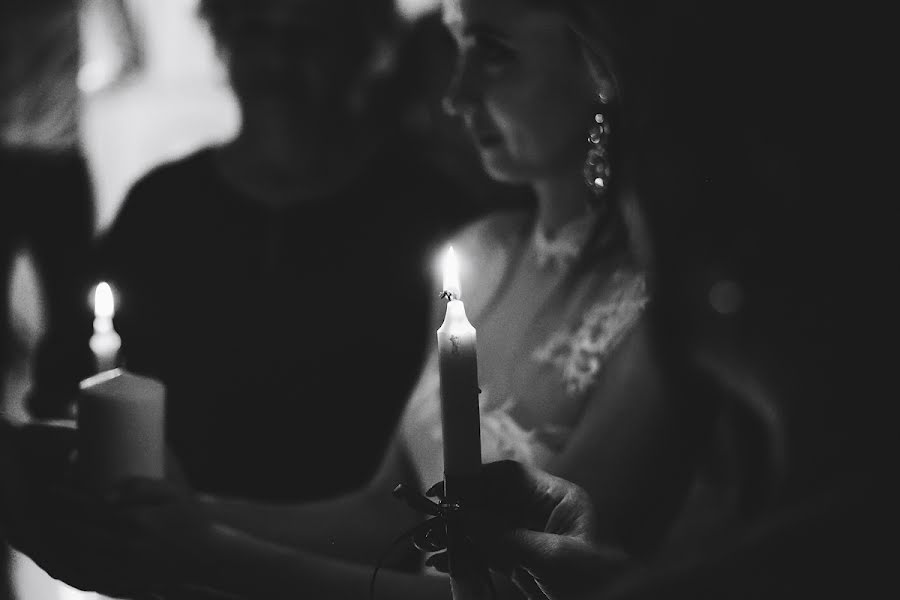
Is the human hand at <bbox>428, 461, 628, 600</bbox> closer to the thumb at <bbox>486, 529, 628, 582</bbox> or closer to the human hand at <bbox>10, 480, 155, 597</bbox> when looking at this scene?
the thumb at <bbox>486, 529, 628, 582</bbox>

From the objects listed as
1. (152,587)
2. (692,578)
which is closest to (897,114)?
(692,578)

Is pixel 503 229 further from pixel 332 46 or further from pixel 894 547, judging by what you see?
pixel 894 547

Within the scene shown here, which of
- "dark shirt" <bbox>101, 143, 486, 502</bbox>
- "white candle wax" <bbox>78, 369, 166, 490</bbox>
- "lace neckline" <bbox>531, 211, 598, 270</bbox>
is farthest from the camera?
"dark shirt" <bbox>101, 143, 486, 502</bbox>

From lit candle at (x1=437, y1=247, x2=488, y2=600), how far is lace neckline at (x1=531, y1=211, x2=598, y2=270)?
29 centimetres

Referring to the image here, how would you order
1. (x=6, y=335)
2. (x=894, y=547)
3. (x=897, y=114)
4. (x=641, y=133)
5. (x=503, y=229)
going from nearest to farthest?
(x=894, y=547) → (x=897, y=114) → (x=641, y=133) → (x=503, y=229) → (x=6, y=335)

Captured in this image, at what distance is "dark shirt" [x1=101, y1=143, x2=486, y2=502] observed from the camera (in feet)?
2.89

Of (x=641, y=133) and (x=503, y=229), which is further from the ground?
(x=641, y=133)

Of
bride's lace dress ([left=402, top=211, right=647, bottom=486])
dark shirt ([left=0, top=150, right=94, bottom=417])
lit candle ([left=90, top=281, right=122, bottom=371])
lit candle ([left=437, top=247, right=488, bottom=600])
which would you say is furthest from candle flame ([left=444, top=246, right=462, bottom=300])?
dark shirt ([left=0, top=150, right=94, bottom=417])

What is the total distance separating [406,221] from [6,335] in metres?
0.52

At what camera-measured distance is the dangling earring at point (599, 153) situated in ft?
2.41

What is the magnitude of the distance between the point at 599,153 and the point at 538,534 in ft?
1.14

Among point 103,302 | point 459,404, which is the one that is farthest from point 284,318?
point 459,404

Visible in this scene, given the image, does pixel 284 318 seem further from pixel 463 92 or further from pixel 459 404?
pixel 459 404

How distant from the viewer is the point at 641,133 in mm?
670
